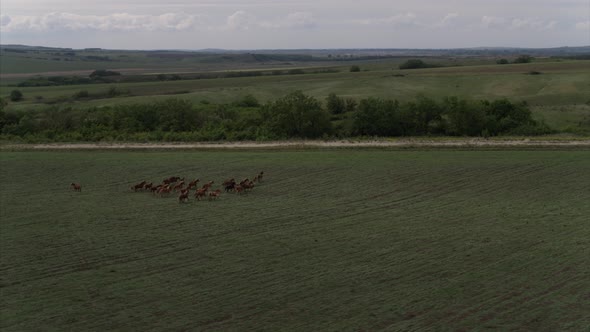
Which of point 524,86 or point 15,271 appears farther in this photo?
point 524,86

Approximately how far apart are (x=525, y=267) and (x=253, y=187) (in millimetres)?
14865

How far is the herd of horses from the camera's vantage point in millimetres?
28578

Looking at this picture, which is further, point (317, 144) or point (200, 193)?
point (317, 144)

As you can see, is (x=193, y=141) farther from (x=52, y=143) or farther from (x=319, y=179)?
(x=319, y=179)

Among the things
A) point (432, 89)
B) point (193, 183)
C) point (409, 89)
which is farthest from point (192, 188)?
point (432, 89)

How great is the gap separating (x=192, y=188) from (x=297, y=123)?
870 inches

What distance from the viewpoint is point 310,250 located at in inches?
829

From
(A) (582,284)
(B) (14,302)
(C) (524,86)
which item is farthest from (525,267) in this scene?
(C) (524,86)

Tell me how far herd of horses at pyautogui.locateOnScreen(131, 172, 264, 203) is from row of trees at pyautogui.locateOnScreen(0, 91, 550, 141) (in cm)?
1860

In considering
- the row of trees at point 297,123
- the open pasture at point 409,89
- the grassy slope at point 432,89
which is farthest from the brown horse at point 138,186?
the open pasture at point 409,89

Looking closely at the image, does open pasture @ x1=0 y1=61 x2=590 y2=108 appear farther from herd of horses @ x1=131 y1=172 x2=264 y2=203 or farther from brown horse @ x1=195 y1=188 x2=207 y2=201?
brown horse @ x1=195 y1=188 x2=207 y2=201

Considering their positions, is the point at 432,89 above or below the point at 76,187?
above

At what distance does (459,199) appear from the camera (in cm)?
2791

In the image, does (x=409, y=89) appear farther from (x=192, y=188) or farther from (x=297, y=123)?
(x=192, y=188)
